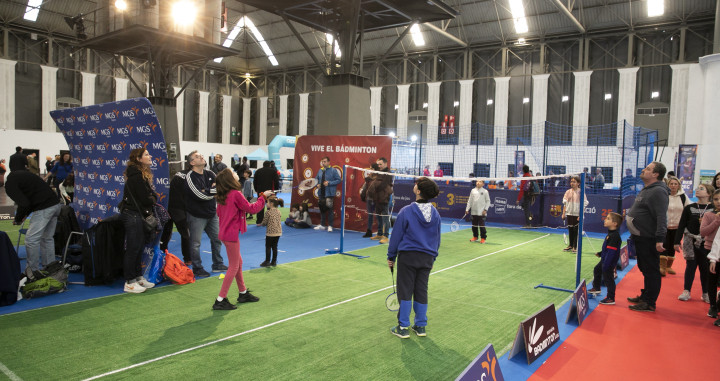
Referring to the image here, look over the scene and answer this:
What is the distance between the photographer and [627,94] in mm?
23906

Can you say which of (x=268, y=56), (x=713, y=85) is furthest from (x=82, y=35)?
(x=713, y=85)

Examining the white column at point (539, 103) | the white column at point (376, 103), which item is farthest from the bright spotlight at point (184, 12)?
the white column at point (539, 103)

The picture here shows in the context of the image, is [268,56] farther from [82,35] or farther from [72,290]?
[72,290]

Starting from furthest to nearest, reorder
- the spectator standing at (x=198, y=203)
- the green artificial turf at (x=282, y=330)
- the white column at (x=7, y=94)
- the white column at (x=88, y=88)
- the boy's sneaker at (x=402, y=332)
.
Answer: the white column at (x=88, y=88), the white column at (x=7, y=94), the spectator standing at (x=198, y=203), the boy's sneaker at (x=402, y=332), the green artificial turf at (x=282, y=330)

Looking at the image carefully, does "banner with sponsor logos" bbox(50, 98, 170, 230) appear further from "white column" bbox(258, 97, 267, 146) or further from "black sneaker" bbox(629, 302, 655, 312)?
"white column" bbox(258, 97, 267, 146)

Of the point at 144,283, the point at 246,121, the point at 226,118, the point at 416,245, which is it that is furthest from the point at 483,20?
the point at 416,245

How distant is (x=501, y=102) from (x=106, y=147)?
2387 cm

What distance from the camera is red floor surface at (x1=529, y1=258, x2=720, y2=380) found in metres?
4.04

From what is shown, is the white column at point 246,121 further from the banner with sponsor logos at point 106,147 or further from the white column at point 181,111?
the banner with sponsor logos at point 106,147

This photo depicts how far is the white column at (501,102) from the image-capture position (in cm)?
2695

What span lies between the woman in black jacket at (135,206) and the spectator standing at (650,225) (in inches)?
239

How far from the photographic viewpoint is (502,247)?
10.5 meters

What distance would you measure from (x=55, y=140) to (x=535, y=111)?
2762 cm

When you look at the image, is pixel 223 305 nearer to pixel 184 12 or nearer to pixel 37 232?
pixel 37 232
